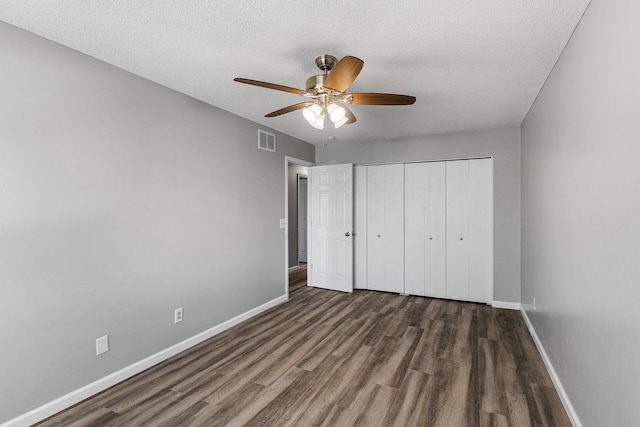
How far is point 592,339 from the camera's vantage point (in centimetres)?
164

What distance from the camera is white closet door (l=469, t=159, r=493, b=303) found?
166 inches

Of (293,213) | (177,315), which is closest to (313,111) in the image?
(177,315)

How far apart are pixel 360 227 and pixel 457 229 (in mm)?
1405

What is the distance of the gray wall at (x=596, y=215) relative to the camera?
1.23 m

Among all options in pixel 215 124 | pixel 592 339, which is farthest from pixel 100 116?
pixel 592 339

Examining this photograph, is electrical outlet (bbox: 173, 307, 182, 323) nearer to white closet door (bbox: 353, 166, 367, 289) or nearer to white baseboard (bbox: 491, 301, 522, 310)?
white closet door (bbox: 353, 166, 367, 289)

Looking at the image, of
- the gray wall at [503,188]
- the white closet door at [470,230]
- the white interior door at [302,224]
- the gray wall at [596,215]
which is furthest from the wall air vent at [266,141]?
the white interior door at [302,224]

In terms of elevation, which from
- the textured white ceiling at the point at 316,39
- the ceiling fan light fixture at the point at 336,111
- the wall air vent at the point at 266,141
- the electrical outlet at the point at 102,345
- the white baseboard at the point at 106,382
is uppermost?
the textured white ceiling at the point at 316,39

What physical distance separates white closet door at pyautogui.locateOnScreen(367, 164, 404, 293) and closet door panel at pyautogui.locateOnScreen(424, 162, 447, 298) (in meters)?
0.36

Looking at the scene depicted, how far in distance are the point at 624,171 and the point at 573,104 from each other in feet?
2.82

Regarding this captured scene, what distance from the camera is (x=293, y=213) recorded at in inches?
263

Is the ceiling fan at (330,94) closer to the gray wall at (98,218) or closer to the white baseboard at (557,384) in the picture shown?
the gray wall at (98,218)

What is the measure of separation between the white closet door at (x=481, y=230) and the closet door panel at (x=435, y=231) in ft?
1.15

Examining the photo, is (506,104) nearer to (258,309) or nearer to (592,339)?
(592,339)
